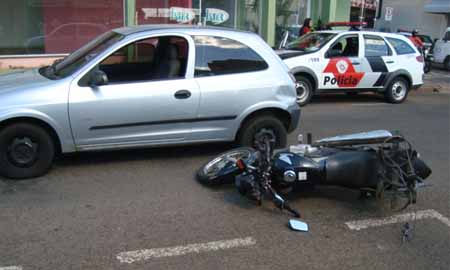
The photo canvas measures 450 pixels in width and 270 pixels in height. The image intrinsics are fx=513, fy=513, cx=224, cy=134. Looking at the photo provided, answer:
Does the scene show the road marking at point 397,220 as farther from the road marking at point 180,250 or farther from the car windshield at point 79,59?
the car windshield at point 79,59

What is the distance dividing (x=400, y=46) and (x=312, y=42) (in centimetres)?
205

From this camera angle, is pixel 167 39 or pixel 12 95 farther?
pixel 167 39

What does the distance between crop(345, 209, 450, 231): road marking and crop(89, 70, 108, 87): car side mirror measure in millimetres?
2861

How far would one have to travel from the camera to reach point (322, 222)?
4.62 m

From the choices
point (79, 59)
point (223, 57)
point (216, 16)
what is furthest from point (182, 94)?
point (216, 16)

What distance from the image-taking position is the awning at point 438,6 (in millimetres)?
27572

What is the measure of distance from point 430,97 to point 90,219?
434 inches

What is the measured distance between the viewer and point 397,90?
38.8 ft

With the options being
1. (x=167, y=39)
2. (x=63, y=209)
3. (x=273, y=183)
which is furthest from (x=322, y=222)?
(x=167, y=39)

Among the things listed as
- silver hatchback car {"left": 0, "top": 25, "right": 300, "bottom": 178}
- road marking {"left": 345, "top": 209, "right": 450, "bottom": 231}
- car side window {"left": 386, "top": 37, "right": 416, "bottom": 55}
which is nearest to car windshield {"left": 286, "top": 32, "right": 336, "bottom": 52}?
car side window {"left": 386, "top": 37, "right": 416, "bottom": 55}

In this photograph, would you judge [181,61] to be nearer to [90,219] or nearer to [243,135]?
[243,135]

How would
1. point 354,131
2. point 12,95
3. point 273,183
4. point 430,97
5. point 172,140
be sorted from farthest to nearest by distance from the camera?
point 430,97
point 354,131
point 172,140
point 12,95
point 273,183

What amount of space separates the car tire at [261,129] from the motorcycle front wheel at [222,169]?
70 centimetres

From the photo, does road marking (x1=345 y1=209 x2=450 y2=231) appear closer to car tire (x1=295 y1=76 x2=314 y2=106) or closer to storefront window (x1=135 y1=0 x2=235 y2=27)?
car tire (x1=295 y1=76 x2=314 y2=106)
